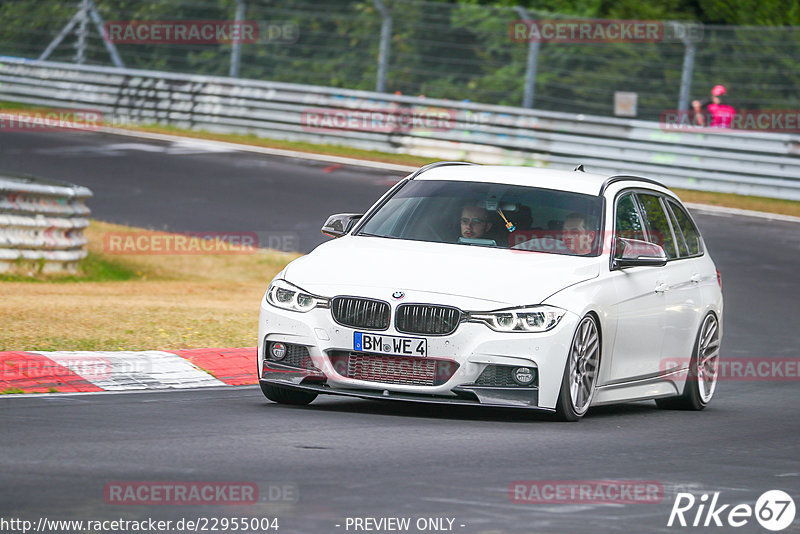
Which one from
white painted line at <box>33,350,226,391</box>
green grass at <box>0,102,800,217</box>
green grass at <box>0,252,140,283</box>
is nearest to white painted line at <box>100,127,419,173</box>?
green grass at <box>0,102,800,217</box>

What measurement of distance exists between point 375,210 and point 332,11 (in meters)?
21.1

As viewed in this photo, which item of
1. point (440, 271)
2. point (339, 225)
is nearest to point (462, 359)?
point (440, 271)

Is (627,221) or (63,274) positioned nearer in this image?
(627,221)

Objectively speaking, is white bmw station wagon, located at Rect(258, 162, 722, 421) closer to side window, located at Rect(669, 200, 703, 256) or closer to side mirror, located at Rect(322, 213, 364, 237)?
side mirror, located at Rect(322, 213, 364, 237)

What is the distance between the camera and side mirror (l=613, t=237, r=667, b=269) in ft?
33.4

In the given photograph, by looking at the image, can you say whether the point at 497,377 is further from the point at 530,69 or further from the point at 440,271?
the point at 530,69

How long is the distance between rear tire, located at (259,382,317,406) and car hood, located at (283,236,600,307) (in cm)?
76

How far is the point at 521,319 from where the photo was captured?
9094mm

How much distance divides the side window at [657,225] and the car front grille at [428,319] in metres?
2.66

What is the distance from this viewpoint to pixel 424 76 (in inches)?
1184

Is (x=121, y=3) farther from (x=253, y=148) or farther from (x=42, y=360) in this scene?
(x=42, y=360)

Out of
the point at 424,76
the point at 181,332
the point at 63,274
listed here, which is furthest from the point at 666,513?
the point at 424,76

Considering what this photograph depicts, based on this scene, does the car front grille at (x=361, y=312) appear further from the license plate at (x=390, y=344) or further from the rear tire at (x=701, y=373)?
the rear tire at (x=701, y=373)

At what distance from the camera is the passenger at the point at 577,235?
33.5 ft
